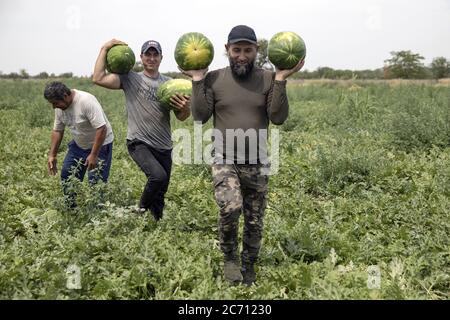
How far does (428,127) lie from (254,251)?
595cm

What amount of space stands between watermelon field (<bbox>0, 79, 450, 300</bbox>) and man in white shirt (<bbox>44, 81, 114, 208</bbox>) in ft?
1.14

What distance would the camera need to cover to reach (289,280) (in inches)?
142

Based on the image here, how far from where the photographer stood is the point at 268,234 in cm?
446

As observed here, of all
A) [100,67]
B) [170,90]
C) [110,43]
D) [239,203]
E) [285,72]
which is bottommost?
[239,203]

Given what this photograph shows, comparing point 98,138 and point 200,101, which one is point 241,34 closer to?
point 200,101

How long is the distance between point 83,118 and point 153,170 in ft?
3.75

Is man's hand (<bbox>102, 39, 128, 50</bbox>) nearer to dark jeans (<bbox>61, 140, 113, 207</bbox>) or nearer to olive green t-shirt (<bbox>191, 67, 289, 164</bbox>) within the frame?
dark jeans (<bbox>61, 140, 113, 207</bbox>)

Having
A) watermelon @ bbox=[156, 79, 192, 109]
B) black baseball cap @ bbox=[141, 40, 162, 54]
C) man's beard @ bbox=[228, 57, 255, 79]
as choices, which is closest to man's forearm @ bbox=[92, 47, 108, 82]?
black baseball cap @ bbox=[141, 40, 162, 54]

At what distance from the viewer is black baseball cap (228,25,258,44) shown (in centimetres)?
329

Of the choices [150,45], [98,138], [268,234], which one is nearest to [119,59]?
[150,45]

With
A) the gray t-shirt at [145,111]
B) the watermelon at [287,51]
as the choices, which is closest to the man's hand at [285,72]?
the watermelon at [287,51]

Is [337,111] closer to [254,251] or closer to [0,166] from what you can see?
[0,166]

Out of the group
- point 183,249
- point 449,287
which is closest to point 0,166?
point 183,249

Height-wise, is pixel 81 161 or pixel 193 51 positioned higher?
pixel 193 51
